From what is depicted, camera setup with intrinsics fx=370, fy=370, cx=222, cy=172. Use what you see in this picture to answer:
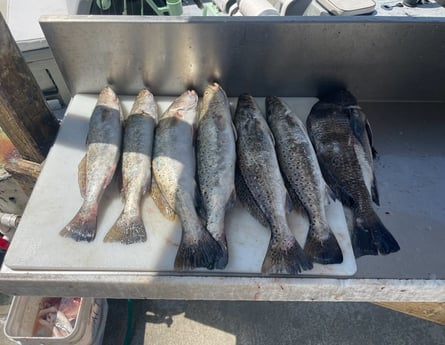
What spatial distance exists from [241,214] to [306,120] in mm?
832

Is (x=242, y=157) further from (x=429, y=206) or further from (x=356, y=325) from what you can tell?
(x=356, y=325)

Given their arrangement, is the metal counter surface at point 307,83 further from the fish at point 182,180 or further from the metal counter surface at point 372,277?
the fish at point 182,180

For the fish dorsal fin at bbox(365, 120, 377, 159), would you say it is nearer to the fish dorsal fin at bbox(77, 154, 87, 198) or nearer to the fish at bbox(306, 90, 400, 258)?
the fish at bbox(306, 90, 400, 258)

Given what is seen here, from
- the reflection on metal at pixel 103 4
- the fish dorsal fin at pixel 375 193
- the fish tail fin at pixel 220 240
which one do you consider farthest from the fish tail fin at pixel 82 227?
the reflection on metal at pixel 103 4

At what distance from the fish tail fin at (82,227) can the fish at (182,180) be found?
1.10 ft

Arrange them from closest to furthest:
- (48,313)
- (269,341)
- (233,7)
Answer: (48,313)
(269,341)
(233,7)

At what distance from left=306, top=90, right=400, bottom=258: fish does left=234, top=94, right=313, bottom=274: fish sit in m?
0.31

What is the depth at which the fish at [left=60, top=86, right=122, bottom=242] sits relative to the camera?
1782 mm

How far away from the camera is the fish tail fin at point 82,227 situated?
1.76 m

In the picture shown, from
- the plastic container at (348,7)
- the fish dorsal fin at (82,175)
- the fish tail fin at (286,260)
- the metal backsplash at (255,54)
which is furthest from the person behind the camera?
the plastic container at (348,7)

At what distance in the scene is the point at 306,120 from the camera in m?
2.35

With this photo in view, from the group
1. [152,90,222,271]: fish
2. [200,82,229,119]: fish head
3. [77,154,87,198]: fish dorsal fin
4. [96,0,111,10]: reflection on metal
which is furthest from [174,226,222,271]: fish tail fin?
[96,0,111,10]: reflection on metal

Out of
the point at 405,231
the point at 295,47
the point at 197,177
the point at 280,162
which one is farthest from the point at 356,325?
the point at 295,47

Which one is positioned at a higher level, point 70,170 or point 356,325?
point 70,170
